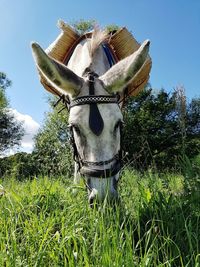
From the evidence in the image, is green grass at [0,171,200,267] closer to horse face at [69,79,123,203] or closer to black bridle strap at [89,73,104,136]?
horse face at [69,79,123,203]

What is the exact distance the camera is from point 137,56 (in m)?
3.90

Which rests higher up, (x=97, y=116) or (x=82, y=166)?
(x=97, y=116)

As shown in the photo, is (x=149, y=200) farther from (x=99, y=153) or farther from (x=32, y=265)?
(x=32, y=265)

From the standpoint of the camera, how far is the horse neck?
5.05 metres

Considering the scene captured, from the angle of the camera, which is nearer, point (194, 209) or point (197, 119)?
point (194, 209)

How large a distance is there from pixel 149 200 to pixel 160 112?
31443 millimetres

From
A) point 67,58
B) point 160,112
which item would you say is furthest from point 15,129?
point 67,58

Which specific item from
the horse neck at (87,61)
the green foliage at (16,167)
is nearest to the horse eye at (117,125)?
the horse neck at (87,61)

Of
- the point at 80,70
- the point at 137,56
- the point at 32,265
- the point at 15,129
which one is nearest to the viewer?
the point at 32,265

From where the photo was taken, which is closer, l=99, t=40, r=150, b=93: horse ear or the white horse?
the white horse

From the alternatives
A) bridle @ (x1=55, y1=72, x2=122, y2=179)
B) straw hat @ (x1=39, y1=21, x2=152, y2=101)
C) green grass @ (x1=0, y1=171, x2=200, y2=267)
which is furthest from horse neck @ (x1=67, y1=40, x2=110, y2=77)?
green grass @ (x1=0, y1=171, x2=200, y2=267)

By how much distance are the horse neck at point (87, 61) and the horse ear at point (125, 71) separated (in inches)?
27.4

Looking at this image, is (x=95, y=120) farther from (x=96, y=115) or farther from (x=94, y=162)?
(x=94, y=162)

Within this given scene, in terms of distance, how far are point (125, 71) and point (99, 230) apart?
191 cm
